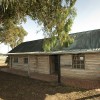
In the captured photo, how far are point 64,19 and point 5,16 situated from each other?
5848 mm

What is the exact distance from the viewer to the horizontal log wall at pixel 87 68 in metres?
15.6

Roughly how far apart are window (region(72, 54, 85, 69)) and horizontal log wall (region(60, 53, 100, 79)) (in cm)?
30

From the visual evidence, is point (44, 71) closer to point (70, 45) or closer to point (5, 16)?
point (70, 45)

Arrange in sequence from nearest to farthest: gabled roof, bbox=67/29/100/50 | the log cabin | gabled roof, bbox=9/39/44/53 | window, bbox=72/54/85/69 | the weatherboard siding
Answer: the log cabin, window, bbox=72/54/85/69, gabled roof, bbox=67/29/100/50, the weatherboard siding, gabled roof, bbox=9/39/44/53

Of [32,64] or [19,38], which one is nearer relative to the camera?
[32,64]

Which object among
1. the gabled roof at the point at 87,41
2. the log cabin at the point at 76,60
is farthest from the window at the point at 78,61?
the gabled roof at the point at 87,41

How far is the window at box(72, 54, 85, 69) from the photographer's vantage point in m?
16.9

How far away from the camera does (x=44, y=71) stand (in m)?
21.4

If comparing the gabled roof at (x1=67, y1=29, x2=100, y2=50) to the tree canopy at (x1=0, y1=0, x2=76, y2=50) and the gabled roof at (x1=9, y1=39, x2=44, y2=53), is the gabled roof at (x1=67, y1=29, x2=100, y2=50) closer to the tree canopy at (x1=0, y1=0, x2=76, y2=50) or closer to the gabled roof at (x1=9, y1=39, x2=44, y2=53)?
the tree canopy at (x1=0, y1=0, x2=76, y2=50)

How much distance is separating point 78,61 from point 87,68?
4.13 feet

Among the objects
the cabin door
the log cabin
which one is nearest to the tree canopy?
the log cabin

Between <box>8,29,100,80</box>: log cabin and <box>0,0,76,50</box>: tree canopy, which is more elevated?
<box>0,0,76,50</box>: tree canopy

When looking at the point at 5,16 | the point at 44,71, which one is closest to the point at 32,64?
the point at 44,71

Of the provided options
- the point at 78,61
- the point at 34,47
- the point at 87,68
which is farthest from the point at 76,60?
the point at 34,47
